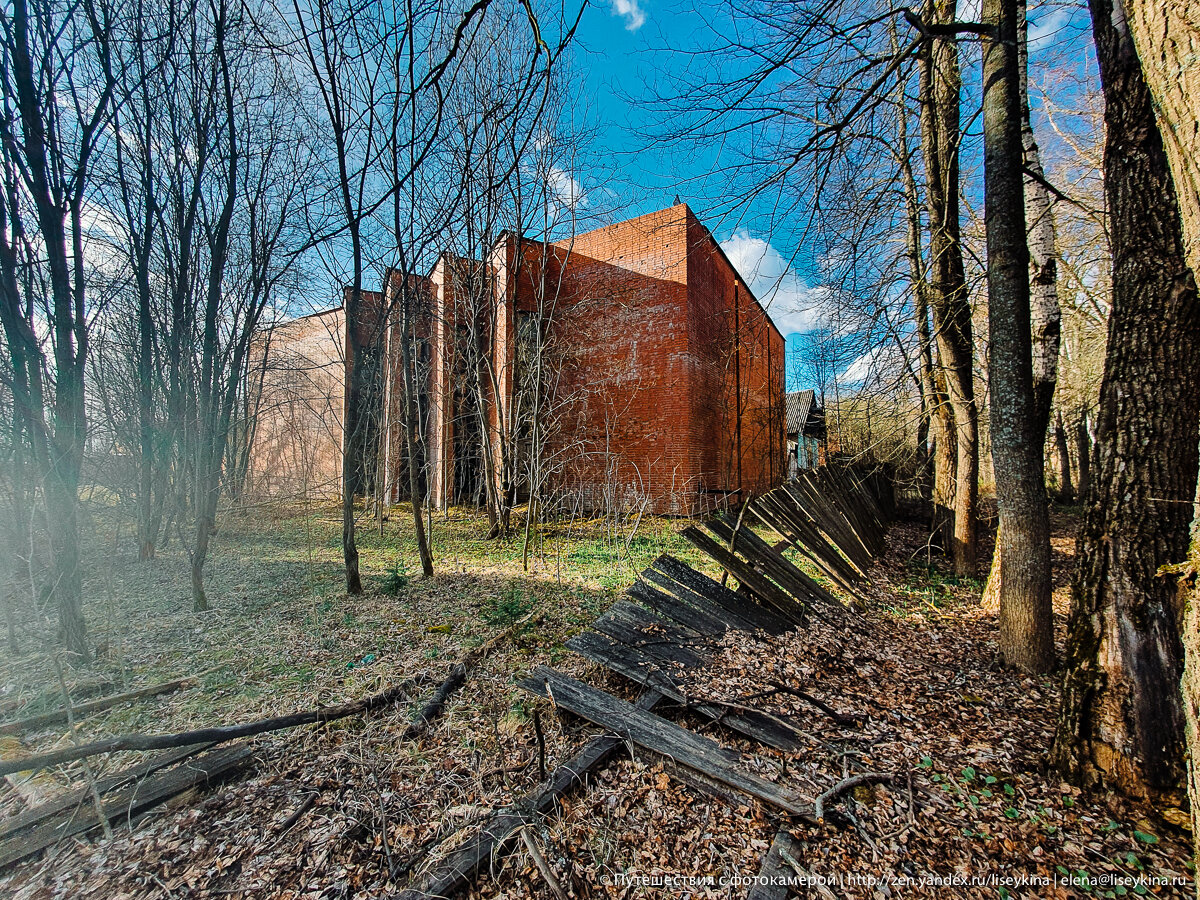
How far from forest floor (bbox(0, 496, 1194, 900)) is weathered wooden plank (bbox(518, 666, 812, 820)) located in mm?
91

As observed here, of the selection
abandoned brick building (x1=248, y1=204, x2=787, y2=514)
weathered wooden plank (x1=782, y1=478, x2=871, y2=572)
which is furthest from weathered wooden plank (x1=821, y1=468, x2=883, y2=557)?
abandoned brick building (x1=248, y1=204, x2=787, y2=514)

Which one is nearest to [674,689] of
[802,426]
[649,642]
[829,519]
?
[649,642]

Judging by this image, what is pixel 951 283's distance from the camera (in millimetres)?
6070

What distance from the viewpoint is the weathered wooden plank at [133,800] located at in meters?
1.96

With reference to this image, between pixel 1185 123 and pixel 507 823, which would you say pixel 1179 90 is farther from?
pixel 507 823

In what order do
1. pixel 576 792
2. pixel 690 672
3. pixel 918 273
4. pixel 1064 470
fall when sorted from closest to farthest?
pixel 576 792, pixel 690 672, pixel 918 273, pixel 1064 470

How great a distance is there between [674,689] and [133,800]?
283 centimetres

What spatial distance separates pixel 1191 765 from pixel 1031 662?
111 inches

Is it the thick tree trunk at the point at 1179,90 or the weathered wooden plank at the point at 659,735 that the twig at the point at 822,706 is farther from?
the thick tree trunk at the point at 1179,90

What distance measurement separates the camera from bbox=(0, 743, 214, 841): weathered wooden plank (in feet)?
6.64

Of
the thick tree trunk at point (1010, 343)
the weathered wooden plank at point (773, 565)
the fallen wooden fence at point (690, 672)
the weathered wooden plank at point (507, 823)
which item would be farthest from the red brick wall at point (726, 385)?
the weathered wooden plank at point (507, 823)

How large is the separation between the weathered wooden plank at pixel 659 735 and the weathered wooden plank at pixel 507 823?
13 cm

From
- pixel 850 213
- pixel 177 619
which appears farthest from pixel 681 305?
pixel 177 619

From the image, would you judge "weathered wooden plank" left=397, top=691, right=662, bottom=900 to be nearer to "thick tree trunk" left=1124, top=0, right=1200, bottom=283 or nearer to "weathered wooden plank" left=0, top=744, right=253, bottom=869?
"weathered wooden plank" left=0, top=744, right=253, bottom=869
